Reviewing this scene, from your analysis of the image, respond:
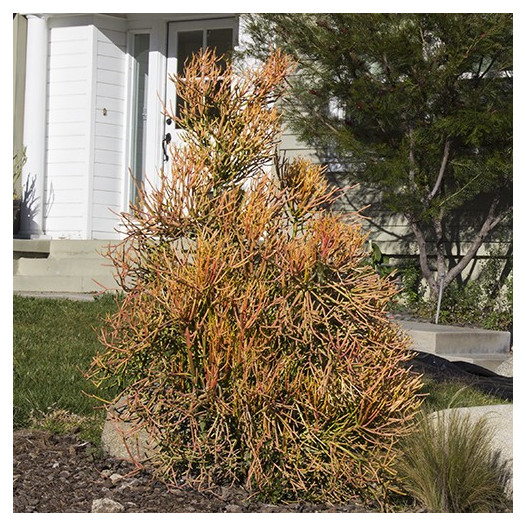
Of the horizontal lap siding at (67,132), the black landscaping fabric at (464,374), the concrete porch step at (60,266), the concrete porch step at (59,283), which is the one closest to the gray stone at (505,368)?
the black landscaping fabric at (464,374)

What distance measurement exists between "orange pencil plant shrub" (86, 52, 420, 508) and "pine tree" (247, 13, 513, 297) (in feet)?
17.2

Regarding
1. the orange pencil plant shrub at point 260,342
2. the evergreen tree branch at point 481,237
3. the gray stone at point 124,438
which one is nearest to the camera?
the orange pencil plant shrub at point 260,342

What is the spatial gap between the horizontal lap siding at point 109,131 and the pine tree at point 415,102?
261 centimetres

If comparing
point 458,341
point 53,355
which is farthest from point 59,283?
point 458,341

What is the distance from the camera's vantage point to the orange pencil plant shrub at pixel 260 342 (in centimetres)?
380

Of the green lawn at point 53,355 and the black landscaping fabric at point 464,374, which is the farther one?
the black landscaping fabric at point 464,374

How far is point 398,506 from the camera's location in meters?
4.16

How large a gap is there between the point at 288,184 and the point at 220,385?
1001mm

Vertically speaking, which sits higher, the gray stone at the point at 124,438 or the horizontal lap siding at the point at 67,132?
the horizontal lap siding at the point at 67,132

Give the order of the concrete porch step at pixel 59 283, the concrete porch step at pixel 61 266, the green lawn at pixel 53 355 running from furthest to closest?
the concrete porch step at pixel 61 266
the concrete porch step at pixel 59 283
the green lawn at pixel 53 355

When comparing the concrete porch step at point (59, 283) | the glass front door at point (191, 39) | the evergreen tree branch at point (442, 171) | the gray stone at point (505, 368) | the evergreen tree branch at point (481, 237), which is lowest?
the gray stone at point (505, 368)

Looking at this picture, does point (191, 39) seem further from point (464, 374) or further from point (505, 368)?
point (464, 374)

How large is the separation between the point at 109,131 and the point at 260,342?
28.0 feet

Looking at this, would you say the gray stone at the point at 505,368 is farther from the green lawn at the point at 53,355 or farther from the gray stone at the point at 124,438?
the gray stone at the point at 124,438
